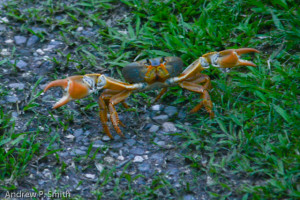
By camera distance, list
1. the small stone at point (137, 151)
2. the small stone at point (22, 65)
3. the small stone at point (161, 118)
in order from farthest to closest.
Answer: the small stone at point (22, 65) → the small stone at point (161, 118) → the small stone at point (137, 151)

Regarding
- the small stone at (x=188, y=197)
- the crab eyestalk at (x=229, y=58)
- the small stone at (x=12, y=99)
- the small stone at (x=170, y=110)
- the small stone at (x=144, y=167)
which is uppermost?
the crab eyestalk at (x=229, y=58)

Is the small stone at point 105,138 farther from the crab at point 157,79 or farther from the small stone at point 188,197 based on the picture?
the small stone at point 188,197

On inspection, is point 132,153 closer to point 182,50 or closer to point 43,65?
point 182,50

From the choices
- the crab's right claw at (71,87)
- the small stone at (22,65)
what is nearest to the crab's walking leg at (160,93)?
the crab's right claw at (71,87)

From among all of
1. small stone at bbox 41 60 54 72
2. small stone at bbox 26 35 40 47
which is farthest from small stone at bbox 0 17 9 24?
small stone at bbox 41 60 54 72

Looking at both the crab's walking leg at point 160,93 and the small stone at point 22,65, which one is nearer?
the crab's walking leg at point 160,93

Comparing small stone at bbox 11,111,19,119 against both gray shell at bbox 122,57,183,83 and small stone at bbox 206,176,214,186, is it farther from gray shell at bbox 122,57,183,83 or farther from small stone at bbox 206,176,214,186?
small stone at bbox 206,176,214,186

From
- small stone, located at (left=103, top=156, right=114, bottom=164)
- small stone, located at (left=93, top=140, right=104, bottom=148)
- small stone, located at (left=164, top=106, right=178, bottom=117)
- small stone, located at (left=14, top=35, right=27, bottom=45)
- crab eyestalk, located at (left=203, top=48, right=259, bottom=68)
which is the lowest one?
small stone, located at (left=93, top=140, right=104, bottom=148)

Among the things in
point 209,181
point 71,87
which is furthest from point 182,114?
point 71,87

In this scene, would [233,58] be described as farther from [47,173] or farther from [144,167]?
[47,173]
